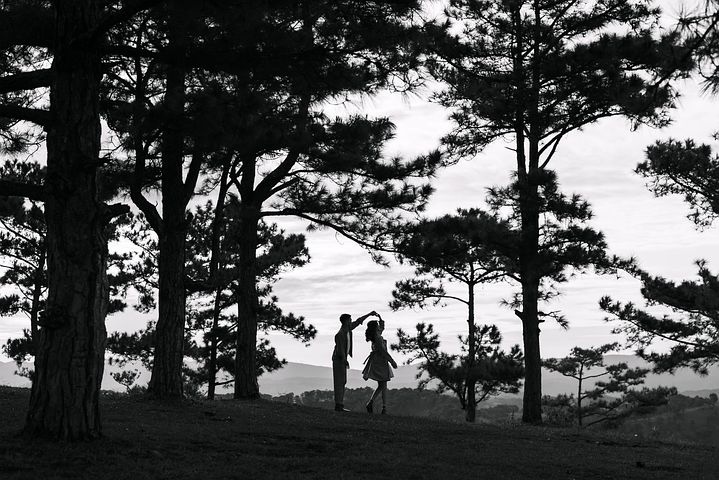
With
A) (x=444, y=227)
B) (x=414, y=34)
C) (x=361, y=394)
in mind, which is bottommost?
(x=361, y=394)

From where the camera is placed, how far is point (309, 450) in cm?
830

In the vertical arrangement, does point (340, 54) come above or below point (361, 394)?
above

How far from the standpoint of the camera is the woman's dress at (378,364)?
1438cm

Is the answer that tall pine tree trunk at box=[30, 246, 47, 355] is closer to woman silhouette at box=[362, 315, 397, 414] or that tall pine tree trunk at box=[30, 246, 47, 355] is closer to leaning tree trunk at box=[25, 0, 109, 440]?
woman silhouette at box=[362, 315, 397, 414]

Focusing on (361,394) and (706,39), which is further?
(361,394)

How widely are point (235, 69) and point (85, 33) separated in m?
1.86

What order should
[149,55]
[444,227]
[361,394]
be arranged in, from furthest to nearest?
[361,394], [444,227], [149,55]

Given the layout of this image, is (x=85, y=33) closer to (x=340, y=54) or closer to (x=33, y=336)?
(x=340, y=54)

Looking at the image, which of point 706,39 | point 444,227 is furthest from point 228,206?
point 706,39

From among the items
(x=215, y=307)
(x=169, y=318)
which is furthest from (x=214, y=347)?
(x=169, y=318)

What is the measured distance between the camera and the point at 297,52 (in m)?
8.58

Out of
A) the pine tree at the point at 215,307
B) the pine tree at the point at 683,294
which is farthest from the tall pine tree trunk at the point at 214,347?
the pine tree at the point at 683,294

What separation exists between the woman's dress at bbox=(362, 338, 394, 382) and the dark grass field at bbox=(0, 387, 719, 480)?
1.60 meters

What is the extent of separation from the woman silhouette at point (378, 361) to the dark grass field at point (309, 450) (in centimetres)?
161
